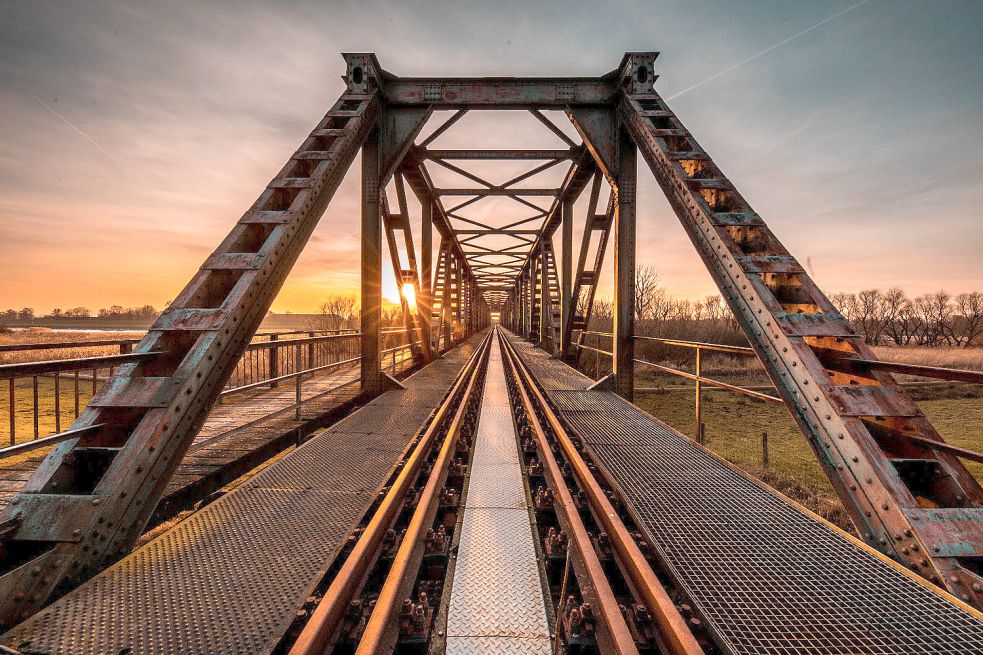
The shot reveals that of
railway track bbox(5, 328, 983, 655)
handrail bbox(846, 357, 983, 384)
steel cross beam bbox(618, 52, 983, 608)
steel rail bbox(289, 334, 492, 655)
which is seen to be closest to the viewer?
steel rail bbox(289, 334, 492, 655)

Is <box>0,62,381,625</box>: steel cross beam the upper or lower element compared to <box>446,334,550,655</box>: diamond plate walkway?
upper

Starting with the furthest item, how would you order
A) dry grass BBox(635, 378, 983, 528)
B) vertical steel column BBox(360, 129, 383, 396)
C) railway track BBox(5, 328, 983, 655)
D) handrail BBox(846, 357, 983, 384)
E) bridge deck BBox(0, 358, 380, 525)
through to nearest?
dry grass BBox(635, 378, 983, 528), vertical steel column BBox(360, 129, 383, 396), bridge deck BBox(0, 358, 380, 525), handrail BBox(846, 357, 983, 384), railway track BBox(5, 328, 983, 655)

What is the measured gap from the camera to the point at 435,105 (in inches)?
270

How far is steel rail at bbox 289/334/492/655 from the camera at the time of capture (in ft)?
5.29

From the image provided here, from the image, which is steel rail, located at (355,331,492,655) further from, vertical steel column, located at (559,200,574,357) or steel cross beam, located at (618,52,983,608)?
vertical steel column, located at (559,200,574,357)

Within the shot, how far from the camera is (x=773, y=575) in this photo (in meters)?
2.13

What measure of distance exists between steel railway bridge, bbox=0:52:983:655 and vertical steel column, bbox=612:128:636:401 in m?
1.67

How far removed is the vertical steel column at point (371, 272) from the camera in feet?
21.6

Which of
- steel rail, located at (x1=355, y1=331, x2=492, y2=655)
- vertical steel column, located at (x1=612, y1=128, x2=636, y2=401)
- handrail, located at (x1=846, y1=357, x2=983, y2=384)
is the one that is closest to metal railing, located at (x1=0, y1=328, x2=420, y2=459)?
steel rail, located at (x1=355, y1=331, x2=492, y2=655)

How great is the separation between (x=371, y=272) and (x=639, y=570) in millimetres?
5758

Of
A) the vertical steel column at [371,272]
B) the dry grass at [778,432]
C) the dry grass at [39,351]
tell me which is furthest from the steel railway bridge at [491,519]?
the dry grass at [778,432]

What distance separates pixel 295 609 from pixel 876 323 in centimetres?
8218

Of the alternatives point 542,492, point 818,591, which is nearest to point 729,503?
point 818,591

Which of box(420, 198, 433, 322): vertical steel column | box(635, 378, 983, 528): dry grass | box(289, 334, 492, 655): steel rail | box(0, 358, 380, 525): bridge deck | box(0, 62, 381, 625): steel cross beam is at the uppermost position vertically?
box(420, 198, 433, 322): vertical steel column
